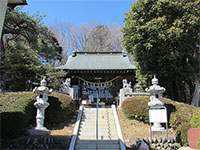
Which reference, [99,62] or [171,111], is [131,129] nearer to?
[171,111]

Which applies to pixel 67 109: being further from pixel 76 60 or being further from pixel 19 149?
pixel 76 60

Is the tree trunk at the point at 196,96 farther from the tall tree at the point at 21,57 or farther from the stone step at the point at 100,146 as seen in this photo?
the tall tree at the point at 21,57

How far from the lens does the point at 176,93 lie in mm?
12328

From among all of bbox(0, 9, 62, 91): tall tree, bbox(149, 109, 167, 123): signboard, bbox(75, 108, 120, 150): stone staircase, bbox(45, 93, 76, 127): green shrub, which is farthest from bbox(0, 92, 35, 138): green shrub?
bbox(149, 109, 167, 123): signboard

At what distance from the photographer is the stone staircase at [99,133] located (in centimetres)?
691

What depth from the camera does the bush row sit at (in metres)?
6.35

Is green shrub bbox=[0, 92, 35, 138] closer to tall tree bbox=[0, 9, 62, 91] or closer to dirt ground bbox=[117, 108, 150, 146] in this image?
tall tree bbox=[0, 9, 62, 91]

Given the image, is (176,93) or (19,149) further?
(176,93)

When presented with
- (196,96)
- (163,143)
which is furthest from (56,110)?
(196,96)

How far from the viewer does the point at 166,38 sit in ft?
32.9

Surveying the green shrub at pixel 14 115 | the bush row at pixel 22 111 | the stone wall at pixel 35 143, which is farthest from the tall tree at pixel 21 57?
the stone wall at pixel 35 143

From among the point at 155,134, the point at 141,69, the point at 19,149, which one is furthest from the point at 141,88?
the point at 19,149

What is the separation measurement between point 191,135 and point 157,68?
6.39 metres

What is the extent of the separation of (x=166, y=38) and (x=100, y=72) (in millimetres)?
6339
